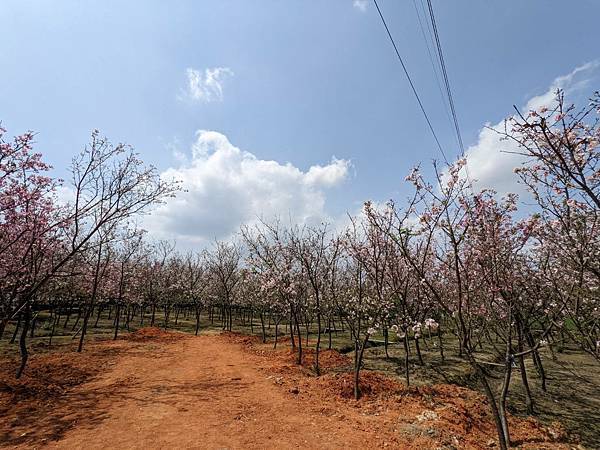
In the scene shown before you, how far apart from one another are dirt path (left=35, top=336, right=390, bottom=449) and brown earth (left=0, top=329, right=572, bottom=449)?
0.09ft

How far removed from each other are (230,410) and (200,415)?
2.91 feet

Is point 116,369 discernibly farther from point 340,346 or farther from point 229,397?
point 340,346

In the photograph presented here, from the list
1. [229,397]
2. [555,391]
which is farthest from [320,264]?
[555,391]

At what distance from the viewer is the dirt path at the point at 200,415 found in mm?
7535

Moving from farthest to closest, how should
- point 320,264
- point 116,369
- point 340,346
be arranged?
1. point 340,346
2. point 320,264
3. point 116,369

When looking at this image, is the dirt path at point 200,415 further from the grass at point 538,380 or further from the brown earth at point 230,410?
the grass at point 538,380

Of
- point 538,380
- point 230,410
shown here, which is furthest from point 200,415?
point 538,380

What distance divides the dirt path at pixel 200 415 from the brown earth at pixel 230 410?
0.09 ft

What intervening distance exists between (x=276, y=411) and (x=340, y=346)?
13621 mm

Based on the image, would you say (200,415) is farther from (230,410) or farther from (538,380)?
(538,380)

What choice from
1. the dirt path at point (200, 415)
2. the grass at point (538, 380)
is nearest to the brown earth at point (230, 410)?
the dirt path at point (200, 415)

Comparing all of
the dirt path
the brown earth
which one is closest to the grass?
the brown earth

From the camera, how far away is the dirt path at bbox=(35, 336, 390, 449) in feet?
24.7

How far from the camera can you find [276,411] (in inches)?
374
